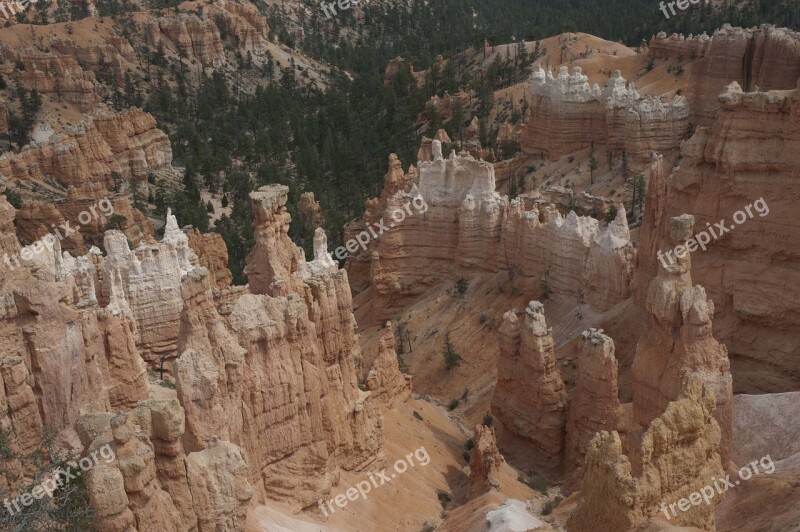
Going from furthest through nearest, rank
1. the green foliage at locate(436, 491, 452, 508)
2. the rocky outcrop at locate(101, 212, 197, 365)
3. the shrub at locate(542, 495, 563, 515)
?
the rocky outcrop at locate(101, 212, 197, 365) → the green foliage at locate(436, 491, 452, 508) → the shrub at locate(542, 495, 563, 515)

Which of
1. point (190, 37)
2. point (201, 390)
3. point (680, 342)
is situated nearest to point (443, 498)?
point (680, 342)

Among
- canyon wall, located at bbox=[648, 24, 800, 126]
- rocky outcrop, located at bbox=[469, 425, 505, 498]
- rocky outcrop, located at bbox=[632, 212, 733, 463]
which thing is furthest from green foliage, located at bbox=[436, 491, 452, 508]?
canyon wall, located at bbox=[648, 24, 800, 126]

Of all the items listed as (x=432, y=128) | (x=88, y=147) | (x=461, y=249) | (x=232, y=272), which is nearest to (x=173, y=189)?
(x=88, y=147)

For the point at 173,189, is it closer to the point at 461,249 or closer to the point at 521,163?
the point at 521,163

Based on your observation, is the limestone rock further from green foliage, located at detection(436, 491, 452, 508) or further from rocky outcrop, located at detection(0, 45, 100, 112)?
rocky outcrop, located at detection(0, 45, 100, 112)

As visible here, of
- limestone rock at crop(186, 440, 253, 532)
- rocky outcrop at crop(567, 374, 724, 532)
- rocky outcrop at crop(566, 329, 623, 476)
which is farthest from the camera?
rocky outcrop at crop(566, 329, 623, 476)
